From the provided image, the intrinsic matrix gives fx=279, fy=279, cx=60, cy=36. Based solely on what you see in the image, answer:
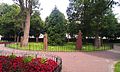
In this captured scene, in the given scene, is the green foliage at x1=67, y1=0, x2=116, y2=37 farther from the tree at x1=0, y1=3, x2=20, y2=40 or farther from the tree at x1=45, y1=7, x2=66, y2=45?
the tree at x1=0, y1=3, x2=20, y2=40

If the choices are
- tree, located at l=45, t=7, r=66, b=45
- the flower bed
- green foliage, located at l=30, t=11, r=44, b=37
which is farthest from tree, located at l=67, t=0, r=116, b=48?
the flower bed

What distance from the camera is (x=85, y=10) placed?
47062mm

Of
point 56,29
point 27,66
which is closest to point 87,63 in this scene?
point 27,66

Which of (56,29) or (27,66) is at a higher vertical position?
(56,29)

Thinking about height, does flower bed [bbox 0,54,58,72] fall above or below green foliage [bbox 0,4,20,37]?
below

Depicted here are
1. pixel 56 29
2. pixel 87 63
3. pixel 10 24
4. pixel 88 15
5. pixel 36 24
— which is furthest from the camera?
pixel 36 24

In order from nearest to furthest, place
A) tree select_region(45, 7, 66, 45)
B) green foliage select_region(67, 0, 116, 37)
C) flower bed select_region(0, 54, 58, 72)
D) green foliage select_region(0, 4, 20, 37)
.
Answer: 1. flower bed select_region(0, 54, 58, 72)
2. tree select_region(45, 7, 66, 45)
3. green foliage select_region(67, 0, 116, 37)
4. green foliage select_region(0, 4, 20, 37)

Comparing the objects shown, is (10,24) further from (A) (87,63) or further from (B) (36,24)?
(A) (87,63)

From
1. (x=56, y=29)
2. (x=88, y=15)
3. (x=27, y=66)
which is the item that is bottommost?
(x=27, y=66)

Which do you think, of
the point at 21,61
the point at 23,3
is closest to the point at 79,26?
the point at 23,3

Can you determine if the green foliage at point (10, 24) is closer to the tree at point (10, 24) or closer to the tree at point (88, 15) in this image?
the tree at point (10, 24)

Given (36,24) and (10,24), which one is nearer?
(10,24)

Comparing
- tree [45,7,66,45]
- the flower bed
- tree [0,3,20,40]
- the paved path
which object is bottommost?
the paved path

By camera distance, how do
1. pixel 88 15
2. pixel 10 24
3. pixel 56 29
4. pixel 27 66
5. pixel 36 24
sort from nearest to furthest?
pixel 27 66
pixel 56 29
pixel 88 15
pixel 10 24
pixel 36 24
